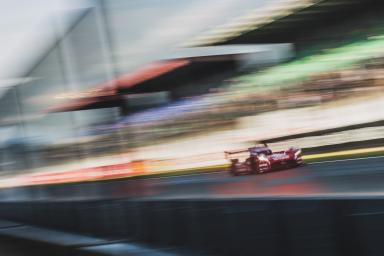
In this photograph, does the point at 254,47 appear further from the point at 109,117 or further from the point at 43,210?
the point at 43,210

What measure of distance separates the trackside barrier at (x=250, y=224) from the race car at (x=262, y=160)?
0.24 m

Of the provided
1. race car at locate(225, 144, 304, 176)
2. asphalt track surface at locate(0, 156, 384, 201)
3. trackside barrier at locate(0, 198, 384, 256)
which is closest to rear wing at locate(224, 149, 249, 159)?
race car at locate(225, 144, 304, 176)

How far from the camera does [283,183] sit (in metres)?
4.57

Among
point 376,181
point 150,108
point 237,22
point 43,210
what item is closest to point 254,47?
point 237,22

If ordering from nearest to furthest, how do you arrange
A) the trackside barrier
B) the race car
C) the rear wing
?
the trackside barrier, the race car, the rear wing

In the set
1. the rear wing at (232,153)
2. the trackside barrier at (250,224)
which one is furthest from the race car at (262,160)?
the trackside barrier at (250,224)

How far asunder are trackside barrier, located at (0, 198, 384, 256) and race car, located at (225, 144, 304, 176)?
240 millimetres

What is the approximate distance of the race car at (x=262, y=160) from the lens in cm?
444

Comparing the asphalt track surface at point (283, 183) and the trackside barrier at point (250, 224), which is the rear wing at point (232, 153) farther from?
the trackside barrier at point (250, 224)

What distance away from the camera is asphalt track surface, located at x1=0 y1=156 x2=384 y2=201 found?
3814 mm

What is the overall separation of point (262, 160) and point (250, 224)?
615 mm

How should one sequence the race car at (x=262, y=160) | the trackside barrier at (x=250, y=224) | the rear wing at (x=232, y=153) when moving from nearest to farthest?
the trackside barrier at (x=250, y=224), the race car at (x=262, y=160), the rear wing at (x=232, y=153)

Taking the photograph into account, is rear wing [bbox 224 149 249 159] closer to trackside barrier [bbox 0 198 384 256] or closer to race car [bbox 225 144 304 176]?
race car [bbox 225 144 304 176]

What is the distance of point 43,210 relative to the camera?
1204 centimetres
